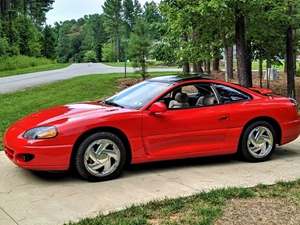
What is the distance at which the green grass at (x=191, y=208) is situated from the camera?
5.04 m

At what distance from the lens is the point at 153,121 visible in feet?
23.3

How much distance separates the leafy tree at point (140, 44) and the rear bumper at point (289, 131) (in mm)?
15443

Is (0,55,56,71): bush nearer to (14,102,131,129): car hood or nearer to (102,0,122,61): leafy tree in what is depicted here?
(14,102,131,129): car hood

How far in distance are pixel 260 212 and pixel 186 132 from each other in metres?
2.24

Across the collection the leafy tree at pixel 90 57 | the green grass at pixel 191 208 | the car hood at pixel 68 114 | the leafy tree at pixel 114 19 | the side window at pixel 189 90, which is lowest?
the green grass at pixel 191 208

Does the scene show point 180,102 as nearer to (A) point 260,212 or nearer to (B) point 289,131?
(B) point 289,131

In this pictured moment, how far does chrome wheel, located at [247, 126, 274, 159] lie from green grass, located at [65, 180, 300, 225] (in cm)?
154

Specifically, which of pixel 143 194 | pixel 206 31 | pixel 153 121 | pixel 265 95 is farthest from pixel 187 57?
pixel 143 194

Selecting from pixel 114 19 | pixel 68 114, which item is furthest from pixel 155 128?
pixel 114 19

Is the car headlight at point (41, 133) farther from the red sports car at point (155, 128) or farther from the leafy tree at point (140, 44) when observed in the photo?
the leafy tree at point (140, 44)

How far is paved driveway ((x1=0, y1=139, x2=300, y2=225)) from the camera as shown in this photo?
5520 mm

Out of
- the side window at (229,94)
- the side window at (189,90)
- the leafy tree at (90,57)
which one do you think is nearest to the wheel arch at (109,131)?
the side window at (189,90)

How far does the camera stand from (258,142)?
25.9ft

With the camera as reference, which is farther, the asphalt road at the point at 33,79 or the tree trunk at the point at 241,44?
the asphalt road at the point at 33,79
